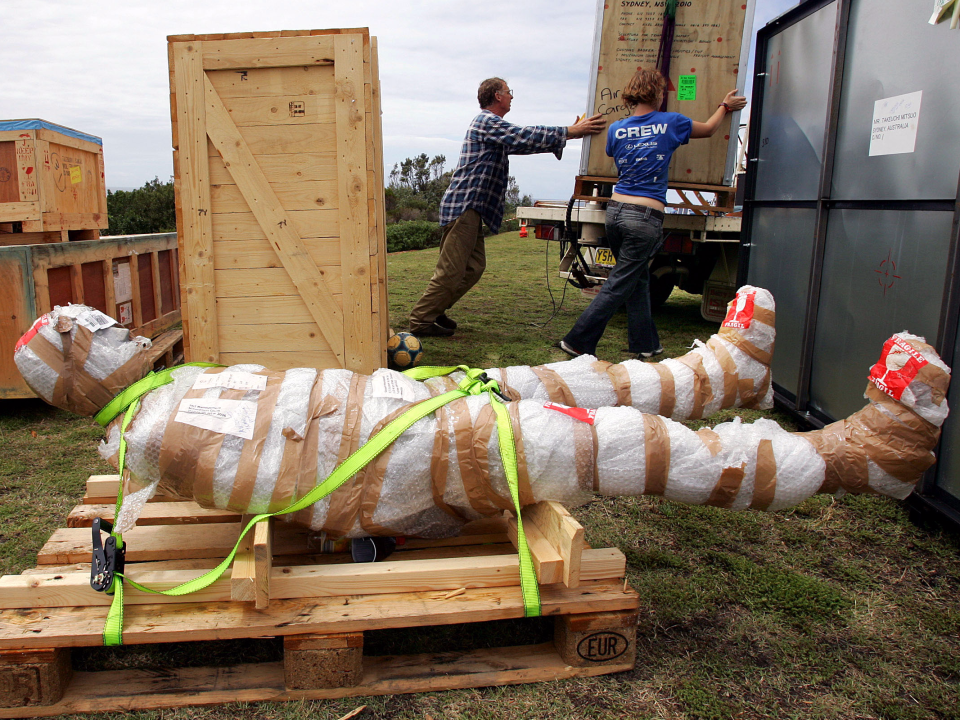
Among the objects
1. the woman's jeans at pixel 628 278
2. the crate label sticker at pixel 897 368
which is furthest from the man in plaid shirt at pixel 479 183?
the crate label sticker at pixel 897 368

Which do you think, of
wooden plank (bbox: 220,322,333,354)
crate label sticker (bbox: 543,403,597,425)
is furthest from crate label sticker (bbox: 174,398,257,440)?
wooden plank (bbox: 220,322,333,354)

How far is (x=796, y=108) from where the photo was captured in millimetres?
4336

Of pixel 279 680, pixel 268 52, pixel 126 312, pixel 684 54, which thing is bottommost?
pixel 279 680

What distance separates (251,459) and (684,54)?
493cm

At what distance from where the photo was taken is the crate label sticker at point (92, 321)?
2.15m

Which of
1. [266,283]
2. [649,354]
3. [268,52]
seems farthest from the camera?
[649,354]

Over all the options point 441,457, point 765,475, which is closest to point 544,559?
point 441,457

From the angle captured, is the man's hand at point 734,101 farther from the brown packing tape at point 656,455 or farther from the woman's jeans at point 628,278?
the brown packing tape at point 656,455

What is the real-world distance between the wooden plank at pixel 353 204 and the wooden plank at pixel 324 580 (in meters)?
2.12

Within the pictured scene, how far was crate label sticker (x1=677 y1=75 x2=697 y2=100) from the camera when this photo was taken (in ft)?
18.2

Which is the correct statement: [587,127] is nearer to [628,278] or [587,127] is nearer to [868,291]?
[628,278]

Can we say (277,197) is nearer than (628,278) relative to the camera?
Yes

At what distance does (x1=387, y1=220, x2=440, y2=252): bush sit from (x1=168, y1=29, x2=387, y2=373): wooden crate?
46.8ft

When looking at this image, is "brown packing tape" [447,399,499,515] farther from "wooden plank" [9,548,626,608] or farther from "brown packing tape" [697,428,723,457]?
"brown packing tape" [697,428,723,457]
